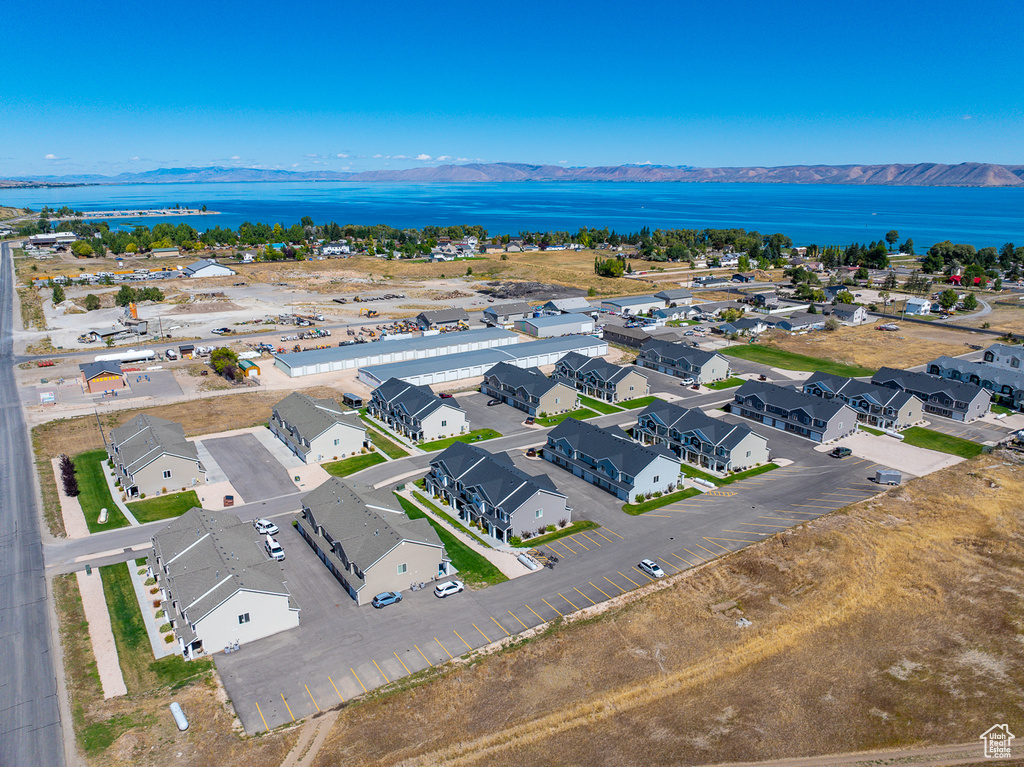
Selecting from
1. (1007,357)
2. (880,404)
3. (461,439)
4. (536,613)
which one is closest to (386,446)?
(461,439)

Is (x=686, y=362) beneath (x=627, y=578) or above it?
above

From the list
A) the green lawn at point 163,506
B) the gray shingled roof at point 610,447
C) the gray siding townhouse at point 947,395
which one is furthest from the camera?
the gray siding townhouse at point 947,395

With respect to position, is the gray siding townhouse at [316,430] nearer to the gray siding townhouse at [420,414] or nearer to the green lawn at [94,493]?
the gray siding townhouse at [420,414]

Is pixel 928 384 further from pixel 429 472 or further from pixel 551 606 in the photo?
pixel 429 472

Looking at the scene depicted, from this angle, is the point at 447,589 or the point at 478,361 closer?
the point at 447,589

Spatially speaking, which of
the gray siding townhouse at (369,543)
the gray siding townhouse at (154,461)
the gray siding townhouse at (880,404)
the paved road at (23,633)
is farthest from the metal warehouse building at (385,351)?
the gray siding townhouse at (880,404)

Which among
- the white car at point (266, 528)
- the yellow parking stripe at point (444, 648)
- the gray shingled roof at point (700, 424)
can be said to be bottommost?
the yellow parking stripe at point (444, 648)

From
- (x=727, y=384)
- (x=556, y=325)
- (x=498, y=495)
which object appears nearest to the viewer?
(x=498, y=495)
